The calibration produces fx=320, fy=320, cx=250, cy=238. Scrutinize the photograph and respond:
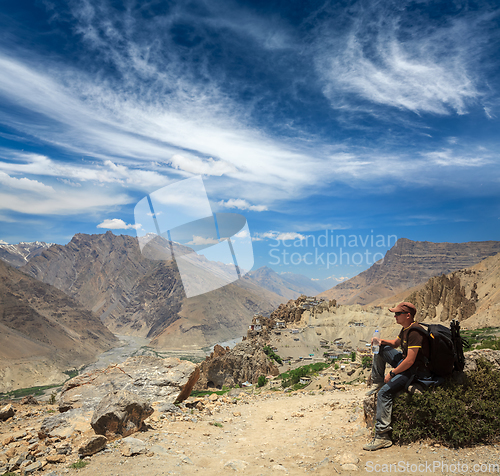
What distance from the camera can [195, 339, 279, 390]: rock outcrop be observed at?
41562 mm

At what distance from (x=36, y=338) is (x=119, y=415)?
16547 cm

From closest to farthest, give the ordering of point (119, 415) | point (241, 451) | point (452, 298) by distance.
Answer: point (241, 451) < point (119, 415) < point (452, 298)

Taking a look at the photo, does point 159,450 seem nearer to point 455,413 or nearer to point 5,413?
point 455,413

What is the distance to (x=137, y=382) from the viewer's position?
10.1 m

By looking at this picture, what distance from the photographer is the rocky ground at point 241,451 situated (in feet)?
16.4

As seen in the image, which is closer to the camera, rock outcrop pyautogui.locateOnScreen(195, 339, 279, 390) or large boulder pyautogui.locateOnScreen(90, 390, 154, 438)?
large boulder pyautogui.locateOnScreen(90, 390, 154, 438)

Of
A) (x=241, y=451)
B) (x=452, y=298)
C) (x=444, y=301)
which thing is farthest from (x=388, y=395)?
(x=444, y=301)

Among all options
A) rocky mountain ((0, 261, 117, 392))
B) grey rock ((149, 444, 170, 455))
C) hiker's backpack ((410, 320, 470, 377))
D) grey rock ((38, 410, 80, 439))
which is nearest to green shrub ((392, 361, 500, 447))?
hiker's backpack ((410, 320, 470, 377))

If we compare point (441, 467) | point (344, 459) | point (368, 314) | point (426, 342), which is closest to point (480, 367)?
point (426, 342)

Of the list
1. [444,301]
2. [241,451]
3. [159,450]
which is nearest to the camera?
[159,450]

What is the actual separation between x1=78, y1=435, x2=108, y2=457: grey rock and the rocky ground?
0.09m

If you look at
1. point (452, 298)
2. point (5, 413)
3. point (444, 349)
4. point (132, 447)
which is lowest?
point (452, 298)

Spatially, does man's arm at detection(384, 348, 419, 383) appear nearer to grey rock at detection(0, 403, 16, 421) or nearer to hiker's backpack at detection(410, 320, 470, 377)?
hiker's backpack at detection(410, 320, 470, 377)

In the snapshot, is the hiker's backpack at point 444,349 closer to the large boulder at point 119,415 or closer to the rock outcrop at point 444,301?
the large boulder at point 119,415
